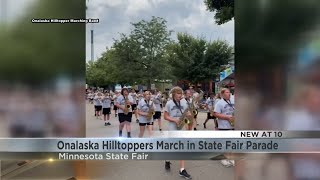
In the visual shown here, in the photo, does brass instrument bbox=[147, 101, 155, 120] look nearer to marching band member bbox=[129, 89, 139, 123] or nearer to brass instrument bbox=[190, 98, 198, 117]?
marching band member bbox=[129, 89, 139, 123]

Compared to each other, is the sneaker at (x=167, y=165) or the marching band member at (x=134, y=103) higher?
the marching band member at (x=134, y=103)

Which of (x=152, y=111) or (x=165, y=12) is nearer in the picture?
(x=165, y=12)

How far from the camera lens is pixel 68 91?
1720mm

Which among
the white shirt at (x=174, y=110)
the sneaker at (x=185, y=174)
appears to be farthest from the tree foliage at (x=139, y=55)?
the sneaker at (x=185, y=174)

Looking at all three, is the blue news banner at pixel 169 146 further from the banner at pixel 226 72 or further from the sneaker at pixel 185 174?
the banner at pixel 226 72

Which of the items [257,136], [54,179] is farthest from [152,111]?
[54,179]

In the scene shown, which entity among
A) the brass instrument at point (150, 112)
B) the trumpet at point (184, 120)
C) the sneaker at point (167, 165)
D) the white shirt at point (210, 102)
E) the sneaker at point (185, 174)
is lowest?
the sneaker at point (185, 174)

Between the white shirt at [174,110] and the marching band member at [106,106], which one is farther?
the white shirt at [174,110]

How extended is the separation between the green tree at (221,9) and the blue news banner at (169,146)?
0.74 m

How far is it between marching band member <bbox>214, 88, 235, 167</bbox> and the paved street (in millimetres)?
66

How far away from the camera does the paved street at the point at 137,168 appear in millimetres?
1796

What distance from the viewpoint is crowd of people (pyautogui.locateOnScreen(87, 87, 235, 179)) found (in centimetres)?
173

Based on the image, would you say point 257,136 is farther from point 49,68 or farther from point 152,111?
point 49,68

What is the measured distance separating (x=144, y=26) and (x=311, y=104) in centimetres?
119
